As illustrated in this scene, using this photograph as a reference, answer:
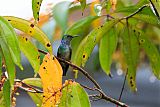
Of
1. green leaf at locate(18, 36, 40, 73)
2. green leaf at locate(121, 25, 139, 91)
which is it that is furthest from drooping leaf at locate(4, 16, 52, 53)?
green leaf at locate(121, 25, 139, 91)

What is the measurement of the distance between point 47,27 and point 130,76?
0.87 ft

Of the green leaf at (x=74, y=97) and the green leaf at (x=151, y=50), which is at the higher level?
the green leaf at (x=151, y=50)

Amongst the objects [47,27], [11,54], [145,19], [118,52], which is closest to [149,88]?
[118,52]

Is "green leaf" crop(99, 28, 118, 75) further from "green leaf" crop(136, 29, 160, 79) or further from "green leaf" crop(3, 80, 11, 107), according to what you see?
"green leaf" crop(3, 80, 11, 107)

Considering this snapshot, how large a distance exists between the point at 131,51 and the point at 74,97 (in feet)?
0.77

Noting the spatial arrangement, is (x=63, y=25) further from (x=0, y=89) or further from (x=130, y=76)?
(x=0, y=89)

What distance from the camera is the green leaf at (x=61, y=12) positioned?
91 centimetres

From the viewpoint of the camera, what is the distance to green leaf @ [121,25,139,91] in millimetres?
775

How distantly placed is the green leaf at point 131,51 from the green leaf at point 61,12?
0.16 m

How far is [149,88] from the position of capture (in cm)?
315

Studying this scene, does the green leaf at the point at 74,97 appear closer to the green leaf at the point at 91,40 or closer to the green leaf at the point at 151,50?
the green leaf at the point at 91,40

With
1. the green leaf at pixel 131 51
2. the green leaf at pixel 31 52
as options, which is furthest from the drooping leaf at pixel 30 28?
the green leaf at pixel 131 51

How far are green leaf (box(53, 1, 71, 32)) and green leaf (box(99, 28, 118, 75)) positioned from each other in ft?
0.37

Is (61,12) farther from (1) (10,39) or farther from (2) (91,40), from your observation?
(1) (10,39)
